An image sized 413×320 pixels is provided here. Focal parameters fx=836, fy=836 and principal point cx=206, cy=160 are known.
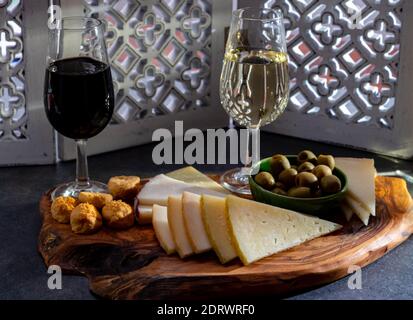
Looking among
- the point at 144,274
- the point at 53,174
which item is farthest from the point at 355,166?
the point at 53,174

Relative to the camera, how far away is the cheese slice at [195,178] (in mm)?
1368

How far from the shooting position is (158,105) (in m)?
1.60

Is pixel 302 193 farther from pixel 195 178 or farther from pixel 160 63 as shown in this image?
pixel 160 63

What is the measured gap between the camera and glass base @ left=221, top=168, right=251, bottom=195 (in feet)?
4.51

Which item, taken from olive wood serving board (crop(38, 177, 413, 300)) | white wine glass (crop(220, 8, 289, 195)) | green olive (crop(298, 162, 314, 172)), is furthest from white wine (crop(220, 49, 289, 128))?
olive wood serving board (crop(38, 177, 413, 300))

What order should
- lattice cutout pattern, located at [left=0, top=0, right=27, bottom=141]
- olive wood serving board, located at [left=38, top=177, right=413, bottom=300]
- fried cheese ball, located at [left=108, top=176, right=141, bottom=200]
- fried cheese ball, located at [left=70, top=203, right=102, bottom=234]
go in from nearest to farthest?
olive wood serving board, located at [left=38, top=177, right=413, bottom=300], fried cheese ball, located at [left=70, top=203, right=102, bottom=234], fried cheese ball, located at [left=108, top=176, right=141, bottom=200], lattice cutout pattern, located at [left=0, top=0, right=27, bottom=141]

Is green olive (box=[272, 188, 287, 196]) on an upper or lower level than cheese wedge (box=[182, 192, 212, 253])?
upper

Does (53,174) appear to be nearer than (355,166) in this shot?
No

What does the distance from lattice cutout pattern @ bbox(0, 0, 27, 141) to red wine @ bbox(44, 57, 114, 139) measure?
0.66 feet

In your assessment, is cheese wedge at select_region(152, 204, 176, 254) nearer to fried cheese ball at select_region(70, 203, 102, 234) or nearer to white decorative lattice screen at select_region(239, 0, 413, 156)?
fried cheese ball at select_region(70, 203, 102, 234)

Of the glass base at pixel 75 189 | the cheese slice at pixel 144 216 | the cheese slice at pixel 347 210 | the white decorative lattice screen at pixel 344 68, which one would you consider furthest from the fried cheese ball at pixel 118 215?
the white decorative lattice screen at pixel 344 68
